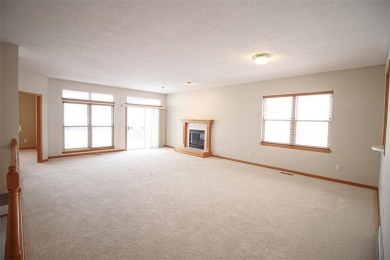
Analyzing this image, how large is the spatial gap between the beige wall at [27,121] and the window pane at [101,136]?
298 cm

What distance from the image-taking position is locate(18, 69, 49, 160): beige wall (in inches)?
193

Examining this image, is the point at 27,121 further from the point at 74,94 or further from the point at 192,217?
the point at 192,217

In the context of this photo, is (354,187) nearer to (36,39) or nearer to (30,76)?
(36,39)

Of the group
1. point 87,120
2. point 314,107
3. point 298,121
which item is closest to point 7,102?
point 87,120

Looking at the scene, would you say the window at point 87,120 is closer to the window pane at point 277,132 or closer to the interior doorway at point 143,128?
the interior doorway at point 143,128

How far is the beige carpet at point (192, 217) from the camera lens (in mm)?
2006

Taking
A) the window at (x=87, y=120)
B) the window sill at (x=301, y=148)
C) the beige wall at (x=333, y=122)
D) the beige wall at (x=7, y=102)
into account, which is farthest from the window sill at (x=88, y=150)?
the window sill at (x=301, y=148)

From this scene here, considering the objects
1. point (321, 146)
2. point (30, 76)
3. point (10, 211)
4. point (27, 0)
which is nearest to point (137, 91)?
point (30, 76)

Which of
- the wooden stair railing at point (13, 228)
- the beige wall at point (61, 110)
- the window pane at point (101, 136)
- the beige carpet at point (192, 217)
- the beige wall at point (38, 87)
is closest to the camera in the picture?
the wooden stair railing at point (13, 228)

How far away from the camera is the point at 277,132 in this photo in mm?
5488

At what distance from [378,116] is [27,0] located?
5.84 meters

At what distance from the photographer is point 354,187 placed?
406cm

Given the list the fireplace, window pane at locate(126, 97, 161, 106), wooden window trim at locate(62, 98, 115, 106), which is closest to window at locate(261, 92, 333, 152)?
the fireplace

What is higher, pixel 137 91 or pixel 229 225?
pixel 137 91
